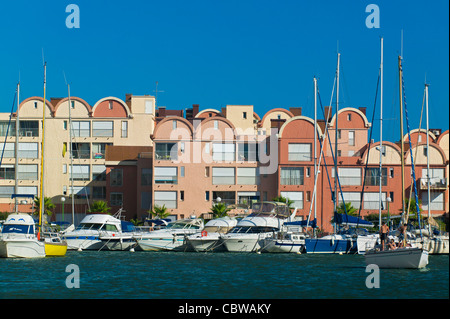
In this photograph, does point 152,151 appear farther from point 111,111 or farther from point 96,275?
point 96,275

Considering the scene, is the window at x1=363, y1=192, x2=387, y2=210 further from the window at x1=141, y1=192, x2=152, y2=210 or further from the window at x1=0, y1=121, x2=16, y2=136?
the window at x1=0, y1=121, x2=16, y2=136

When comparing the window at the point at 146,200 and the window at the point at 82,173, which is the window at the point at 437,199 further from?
the window at the point at 82,173

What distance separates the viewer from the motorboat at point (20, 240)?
5344 centimetres

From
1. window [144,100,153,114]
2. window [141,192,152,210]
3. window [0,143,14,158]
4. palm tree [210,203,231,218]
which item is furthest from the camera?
window [144,100,153,114]

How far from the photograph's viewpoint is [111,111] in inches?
3693

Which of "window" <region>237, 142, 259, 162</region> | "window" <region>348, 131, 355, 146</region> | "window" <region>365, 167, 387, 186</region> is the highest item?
"window" <region>348, 131, 355, 146</region>

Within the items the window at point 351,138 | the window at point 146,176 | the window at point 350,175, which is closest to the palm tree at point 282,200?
the window at point 350,175

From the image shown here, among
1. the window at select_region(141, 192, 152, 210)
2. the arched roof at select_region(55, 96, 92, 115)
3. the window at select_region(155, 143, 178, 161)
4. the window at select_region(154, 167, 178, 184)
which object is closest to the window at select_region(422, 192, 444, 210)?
the window at select_region(154, 167, 178, 184)

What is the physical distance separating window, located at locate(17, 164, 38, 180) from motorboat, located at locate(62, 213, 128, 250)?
25.3m

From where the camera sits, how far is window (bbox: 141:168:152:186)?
88.7 metres

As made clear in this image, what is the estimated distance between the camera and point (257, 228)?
66125mm

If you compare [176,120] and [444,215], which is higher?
[176,120]
